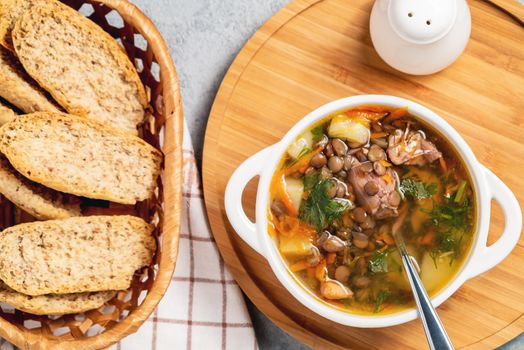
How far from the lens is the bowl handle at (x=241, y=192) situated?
1694mm

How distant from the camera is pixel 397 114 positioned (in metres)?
1.76

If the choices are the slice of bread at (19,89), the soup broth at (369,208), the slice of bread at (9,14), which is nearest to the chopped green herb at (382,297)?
the soup broth at (369,208)

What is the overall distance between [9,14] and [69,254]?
2.02ft

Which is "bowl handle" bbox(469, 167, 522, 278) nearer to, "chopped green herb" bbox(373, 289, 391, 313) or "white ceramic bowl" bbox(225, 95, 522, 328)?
"white ceramic bowl" bbox(225, 95, 522, 328)

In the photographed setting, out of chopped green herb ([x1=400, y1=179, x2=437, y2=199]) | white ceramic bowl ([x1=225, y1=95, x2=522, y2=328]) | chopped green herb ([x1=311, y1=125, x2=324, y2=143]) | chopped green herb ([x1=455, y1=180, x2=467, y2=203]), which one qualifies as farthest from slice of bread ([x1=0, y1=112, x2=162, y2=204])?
chopped green herb ([x1=455, y1=180, x2=467, y2=203])

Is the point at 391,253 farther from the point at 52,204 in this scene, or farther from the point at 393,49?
the point at 52,204

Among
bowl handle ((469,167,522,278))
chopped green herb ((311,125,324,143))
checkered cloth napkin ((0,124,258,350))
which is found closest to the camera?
bowl handle ((469,167,522,278))

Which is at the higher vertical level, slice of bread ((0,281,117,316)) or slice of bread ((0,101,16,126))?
slice of bread ((0,101,16,126))

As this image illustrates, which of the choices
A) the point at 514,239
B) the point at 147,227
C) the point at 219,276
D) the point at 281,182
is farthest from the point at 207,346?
the point at 514,239

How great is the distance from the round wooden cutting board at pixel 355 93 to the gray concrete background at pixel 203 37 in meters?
0.12

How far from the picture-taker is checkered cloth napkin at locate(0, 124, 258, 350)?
2.03 m

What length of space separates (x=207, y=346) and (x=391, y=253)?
60 centimetres

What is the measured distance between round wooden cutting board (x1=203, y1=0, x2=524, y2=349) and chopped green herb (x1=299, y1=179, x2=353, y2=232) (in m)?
0.20

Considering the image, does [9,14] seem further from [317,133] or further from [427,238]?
[427,238]
